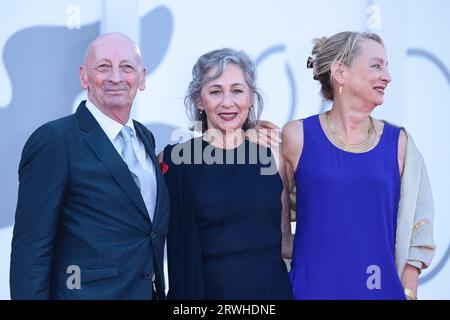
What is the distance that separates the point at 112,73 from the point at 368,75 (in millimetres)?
979

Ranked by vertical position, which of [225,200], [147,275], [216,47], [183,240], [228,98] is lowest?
[147,275]

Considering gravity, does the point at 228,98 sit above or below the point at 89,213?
above

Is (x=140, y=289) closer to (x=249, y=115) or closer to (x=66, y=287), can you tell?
(x=66, y=287)

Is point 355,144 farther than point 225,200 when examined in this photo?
Yes

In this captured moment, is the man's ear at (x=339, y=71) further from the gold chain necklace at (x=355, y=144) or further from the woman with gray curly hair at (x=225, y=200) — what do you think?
the woman with gray curly hair at (x=225, y=200)

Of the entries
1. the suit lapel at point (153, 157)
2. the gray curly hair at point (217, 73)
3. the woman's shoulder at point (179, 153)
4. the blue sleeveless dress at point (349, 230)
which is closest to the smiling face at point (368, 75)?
the blue sleeveless dress at point (349, 230)

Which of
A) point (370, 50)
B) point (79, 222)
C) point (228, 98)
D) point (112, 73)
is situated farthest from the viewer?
point (370, 50)

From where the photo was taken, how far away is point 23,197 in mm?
2191

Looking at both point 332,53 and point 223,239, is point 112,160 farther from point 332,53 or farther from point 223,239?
point 332,53

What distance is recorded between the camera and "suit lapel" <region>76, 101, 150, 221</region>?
89.1 inches

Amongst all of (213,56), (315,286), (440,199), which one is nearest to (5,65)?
(213,56)

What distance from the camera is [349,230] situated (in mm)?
2633

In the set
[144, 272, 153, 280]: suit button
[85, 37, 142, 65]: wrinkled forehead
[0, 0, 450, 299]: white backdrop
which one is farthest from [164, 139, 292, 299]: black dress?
[0, 0, 450, 299]: white backdrop

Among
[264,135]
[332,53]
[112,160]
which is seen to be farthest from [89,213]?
[332,53]
